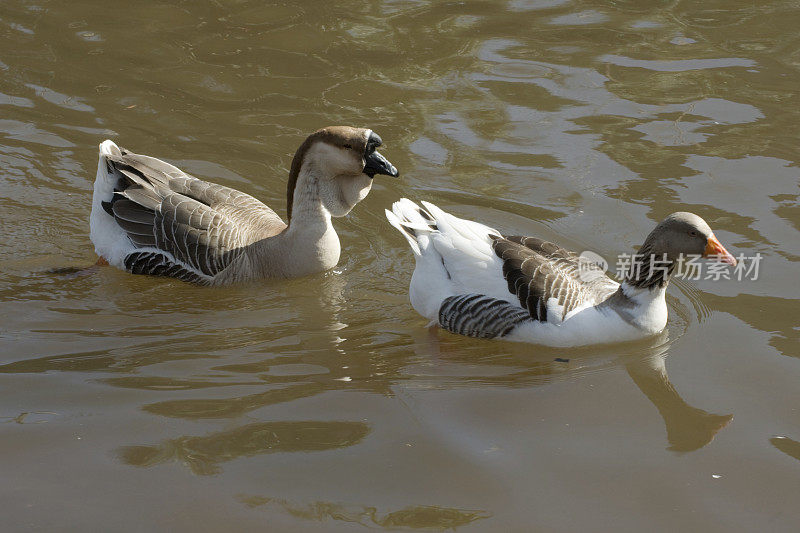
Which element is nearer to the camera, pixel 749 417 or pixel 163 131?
pixel 749 417

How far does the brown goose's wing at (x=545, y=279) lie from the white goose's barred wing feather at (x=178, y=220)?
233 cm

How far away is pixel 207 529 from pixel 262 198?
5061 mm

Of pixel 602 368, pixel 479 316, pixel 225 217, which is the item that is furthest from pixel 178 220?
pixel 602 368

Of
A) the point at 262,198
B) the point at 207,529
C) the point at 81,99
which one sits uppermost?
the point at 81,99

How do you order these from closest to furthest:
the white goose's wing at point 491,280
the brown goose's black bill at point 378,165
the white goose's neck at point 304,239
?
the white goose's wing at point 491,280 < the brown goose's black bill at point 378,165 < the white goose's neck at point 304,239

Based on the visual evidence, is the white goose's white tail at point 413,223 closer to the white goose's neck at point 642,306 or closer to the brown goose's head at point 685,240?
the white goose's neck at point 642,306

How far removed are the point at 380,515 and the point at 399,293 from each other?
10.4 ft

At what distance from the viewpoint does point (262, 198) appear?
972 centimetres

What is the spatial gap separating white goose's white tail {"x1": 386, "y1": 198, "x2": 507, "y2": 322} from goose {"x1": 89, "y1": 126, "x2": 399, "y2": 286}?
2.07ft

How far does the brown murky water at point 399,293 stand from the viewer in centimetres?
549

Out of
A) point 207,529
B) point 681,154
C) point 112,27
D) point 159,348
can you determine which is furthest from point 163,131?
point 207,529

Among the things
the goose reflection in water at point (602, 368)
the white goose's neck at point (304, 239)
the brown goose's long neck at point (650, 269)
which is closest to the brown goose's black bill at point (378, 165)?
the white goose's neck at point (304, 239)

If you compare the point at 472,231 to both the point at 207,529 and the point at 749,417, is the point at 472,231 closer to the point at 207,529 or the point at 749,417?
the point at 749,417

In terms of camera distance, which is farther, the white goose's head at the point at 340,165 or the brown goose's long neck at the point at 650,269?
the white goose's head at the point at 340,165
